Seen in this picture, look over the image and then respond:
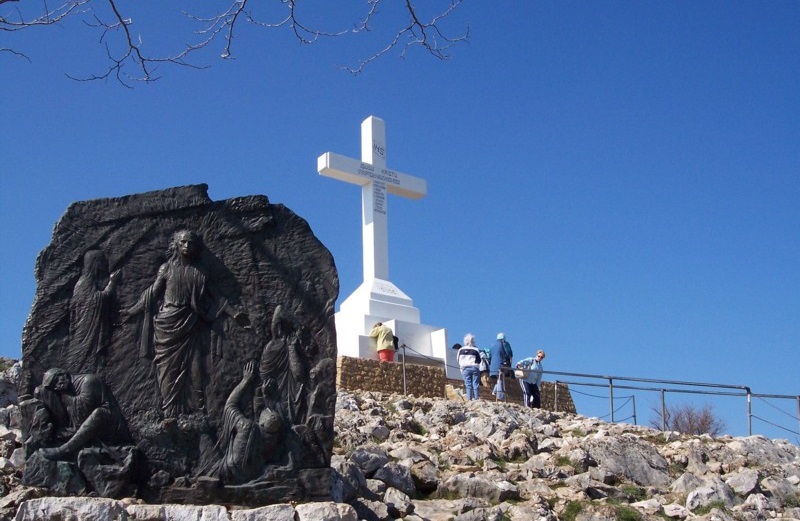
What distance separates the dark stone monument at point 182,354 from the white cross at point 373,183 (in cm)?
1008

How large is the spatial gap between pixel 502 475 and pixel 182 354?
3.89 meters

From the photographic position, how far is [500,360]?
17422 millimetres

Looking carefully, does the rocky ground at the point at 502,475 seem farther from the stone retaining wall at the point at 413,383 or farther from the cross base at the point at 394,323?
the cross base at the point at 394,323

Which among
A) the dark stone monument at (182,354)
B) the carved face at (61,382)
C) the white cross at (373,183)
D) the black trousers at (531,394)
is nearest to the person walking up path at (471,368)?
the black trousers at (531,394)

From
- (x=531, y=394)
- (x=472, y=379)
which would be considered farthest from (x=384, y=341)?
(x=531, y=394)

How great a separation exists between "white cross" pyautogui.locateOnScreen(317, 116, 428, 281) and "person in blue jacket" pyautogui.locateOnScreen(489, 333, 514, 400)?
3293 millimetres

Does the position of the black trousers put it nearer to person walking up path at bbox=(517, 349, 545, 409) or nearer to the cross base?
person walking up path at bbox=(517, 349, 545, 409)

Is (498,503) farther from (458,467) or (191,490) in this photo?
(191,490)

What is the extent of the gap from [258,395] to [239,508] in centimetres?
102

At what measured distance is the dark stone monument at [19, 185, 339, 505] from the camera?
913 centimetres

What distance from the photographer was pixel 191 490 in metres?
9.07

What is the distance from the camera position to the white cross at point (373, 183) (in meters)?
20.1

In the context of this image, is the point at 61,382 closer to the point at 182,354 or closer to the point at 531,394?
the point at 182,354

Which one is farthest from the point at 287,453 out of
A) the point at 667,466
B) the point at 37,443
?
the point at 667,466
